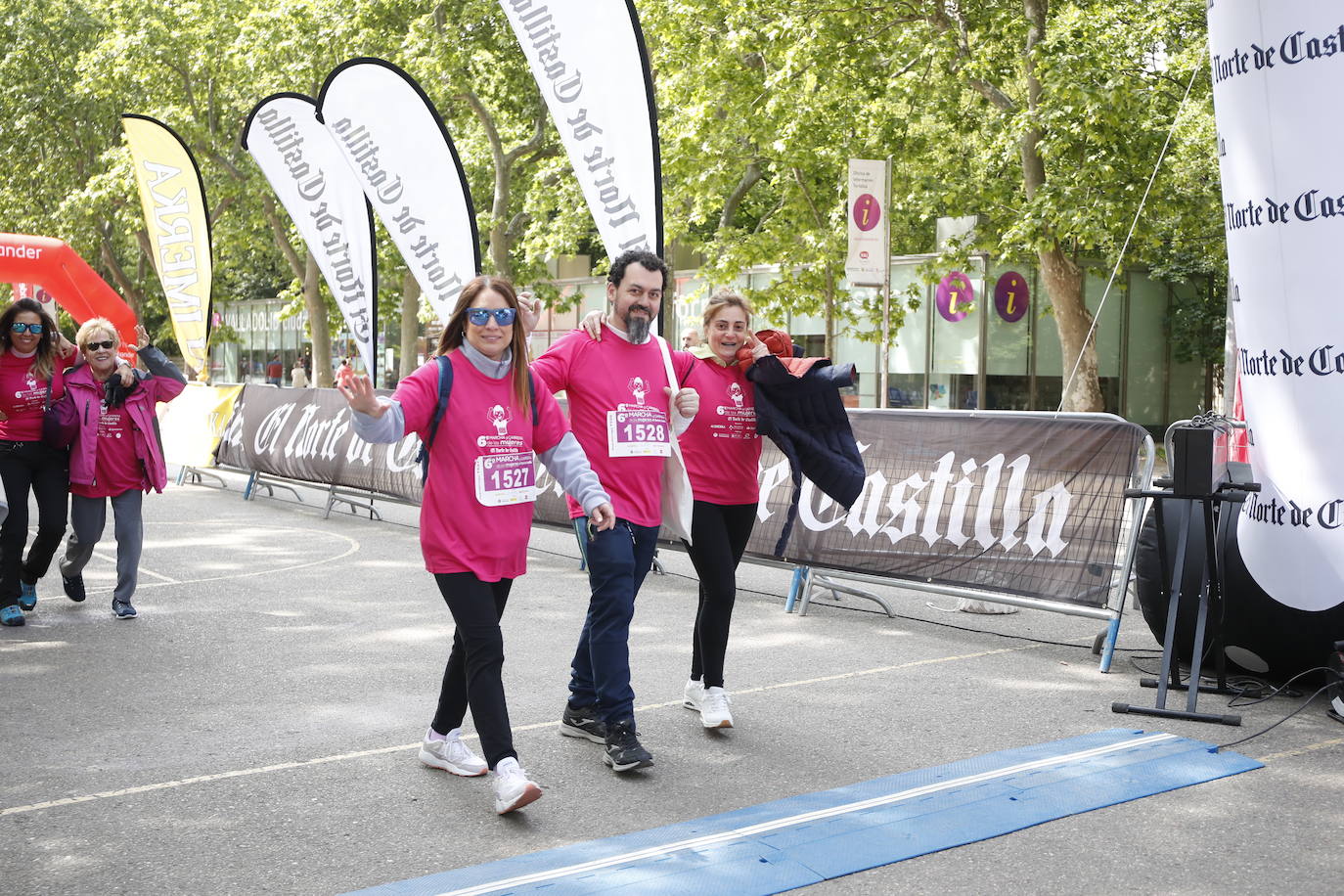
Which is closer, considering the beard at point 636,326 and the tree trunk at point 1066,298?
the beard at point 636,326

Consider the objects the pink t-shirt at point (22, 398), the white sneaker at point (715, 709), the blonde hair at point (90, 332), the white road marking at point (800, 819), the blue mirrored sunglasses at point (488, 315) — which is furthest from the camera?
the blonde hair at point (90, 332)

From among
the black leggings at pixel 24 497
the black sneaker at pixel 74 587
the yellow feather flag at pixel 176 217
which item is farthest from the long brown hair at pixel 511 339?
the yellow feather flag at pixel 176 217

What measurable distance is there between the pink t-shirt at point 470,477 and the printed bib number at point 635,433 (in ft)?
1.81

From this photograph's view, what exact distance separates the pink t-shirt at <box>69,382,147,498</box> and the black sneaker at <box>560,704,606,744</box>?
4047mm

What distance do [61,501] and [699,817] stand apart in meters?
5.39

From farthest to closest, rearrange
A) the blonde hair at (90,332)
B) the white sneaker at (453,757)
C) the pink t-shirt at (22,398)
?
the blonde hair at (90,332)
the pink t-shirt at (22,398)
the white sneaker at (453,757)

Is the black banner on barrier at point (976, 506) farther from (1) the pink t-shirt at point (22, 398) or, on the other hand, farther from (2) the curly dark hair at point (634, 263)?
(1) the pink t-shirt at point (22, 398)

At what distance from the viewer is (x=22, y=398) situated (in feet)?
26.2

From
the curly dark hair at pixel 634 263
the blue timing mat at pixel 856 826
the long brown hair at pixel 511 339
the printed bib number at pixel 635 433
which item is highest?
the curly dark hair at pixel 634 263

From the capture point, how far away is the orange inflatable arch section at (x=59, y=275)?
13102 mm

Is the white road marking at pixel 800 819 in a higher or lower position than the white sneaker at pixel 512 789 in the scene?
lower

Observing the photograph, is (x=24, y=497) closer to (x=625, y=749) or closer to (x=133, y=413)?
(x=133, y=413)

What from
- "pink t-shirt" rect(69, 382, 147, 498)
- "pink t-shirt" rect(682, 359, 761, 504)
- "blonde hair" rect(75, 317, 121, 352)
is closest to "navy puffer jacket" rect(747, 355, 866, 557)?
"pink t-shirt" rect(682, 359, 761, 504)

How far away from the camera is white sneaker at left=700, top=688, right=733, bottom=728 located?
568 cm
